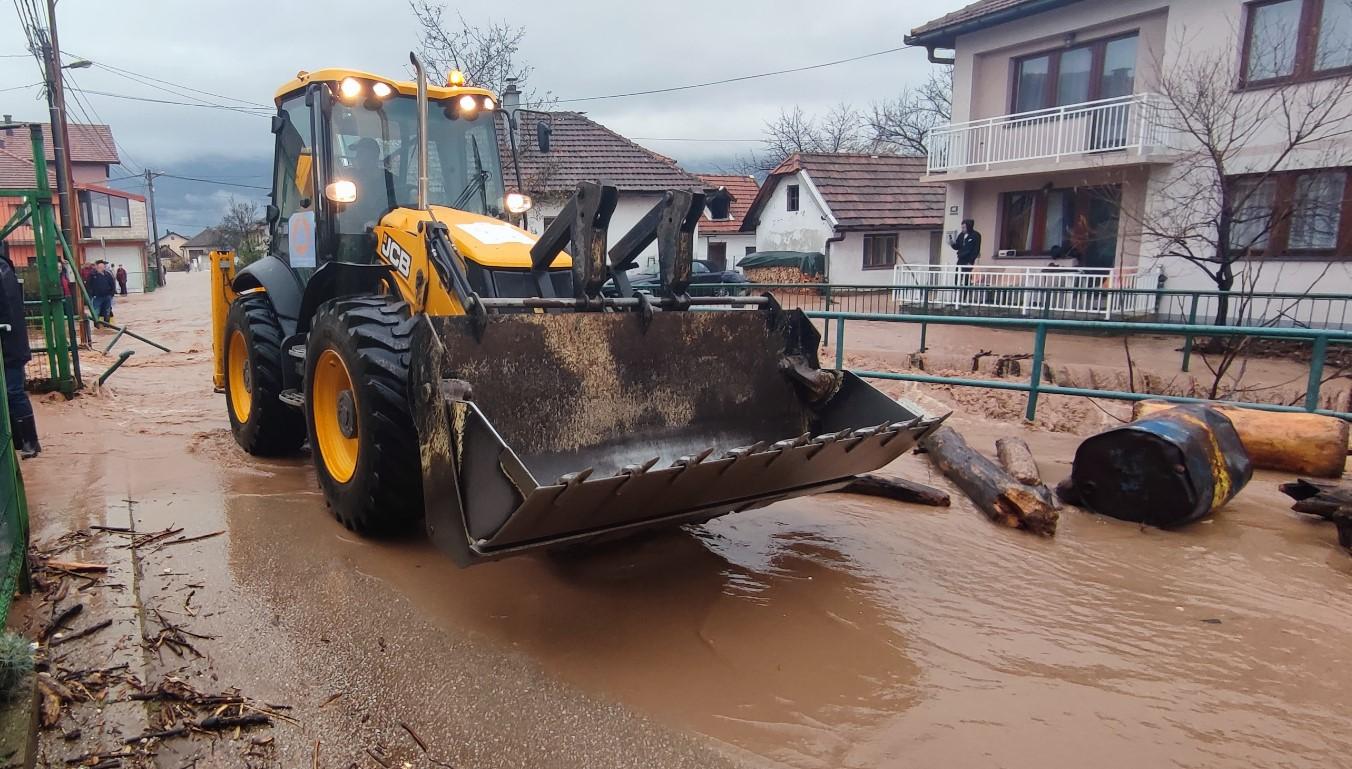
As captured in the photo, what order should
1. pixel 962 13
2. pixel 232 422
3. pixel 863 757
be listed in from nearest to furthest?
pixel 863 757 → pixel 232 422 → pixel 962 13

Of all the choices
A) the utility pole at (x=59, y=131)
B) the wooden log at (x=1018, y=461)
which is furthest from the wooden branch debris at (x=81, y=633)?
the utility pole at (x=59, y=131)

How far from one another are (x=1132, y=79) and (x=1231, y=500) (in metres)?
13.3

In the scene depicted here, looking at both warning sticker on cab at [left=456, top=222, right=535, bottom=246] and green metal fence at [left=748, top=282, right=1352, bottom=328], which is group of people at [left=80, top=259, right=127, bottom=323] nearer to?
green metal fence at [left=748, top=282, right=1352, bottom=328]

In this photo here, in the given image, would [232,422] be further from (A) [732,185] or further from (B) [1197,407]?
(A) [732,185]

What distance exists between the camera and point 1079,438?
6953mm

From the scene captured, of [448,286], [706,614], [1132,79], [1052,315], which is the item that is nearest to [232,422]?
[448,286]

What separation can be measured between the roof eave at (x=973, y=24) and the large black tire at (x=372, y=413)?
1573cm

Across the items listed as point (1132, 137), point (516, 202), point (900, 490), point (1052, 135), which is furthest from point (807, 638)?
point (1052, 135)

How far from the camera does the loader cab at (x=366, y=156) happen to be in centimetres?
523

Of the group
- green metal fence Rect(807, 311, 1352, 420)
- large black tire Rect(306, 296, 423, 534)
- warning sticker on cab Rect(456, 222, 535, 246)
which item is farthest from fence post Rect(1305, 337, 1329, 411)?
large black tire Rect(306, 296, 423, 534)

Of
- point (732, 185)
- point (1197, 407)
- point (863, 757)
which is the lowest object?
point (863, 757)

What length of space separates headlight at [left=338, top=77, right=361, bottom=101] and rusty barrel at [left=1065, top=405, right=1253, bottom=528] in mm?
4834

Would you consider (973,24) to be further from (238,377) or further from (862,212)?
(238,377)

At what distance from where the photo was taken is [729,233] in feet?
111
